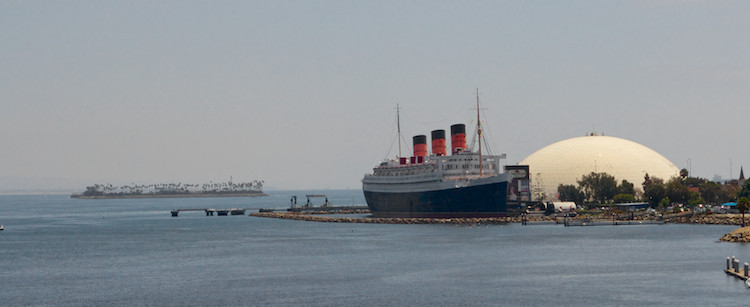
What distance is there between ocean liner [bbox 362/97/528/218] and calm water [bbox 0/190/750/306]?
14.3 meters

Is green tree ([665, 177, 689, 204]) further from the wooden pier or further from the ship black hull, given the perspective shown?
the wooden pier

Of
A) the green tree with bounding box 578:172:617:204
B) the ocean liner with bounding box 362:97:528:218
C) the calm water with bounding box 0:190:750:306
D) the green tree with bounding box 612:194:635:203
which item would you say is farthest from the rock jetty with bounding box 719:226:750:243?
the green tree with bounding box 578:172:617:204

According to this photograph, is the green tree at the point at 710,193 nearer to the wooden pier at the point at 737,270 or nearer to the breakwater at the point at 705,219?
the breakwater at the point at 705,219

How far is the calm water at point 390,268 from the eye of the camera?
63.8 meters

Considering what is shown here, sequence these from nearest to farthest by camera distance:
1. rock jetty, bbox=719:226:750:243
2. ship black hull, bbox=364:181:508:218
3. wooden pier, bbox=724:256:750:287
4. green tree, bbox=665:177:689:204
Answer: wooden pier, bbox=724:256:750:287 → rock jetty, bbox=719:226:750:243 → ship black hull, bbox=364:181:508:218 → green tree, bbox=665:177:689:204

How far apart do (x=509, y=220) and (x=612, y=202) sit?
1904 inches

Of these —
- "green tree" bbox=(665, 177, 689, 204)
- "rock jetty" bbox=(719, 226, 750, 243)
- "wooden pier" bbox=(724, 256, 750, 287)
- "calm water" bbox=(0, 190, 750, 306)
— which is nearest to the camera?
"calm water" bbox=(0, 190, 750, 306)

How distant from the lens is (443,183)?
151250 mm

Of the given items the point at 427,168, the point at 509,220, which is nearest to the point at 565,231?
the point at 509,220

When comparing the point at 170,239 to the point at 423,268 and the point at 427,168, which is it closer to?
the point at 427,168

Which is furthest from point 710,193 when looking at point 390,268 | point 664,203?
point 390,268

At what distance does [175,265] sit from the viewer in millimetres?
89875

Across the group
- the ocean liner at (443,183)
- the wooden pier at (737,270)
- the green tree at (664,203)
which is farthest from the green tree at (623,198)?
the wooden pier at (737,270)

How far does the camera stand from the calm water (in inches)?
2514
